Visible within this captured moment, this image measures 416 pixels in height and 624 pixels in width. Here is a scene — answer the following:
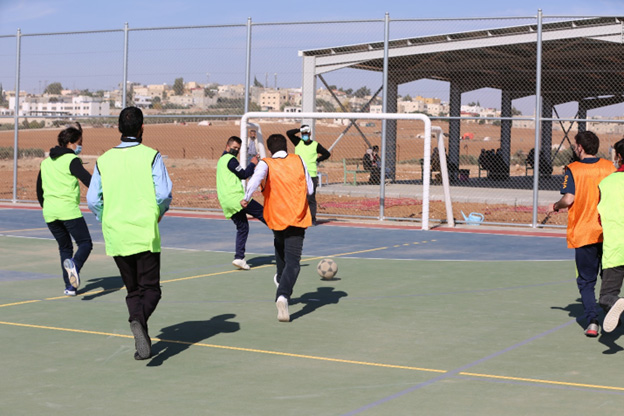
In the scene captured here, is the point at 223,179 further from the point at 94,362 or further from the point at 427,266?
the point at 94,362

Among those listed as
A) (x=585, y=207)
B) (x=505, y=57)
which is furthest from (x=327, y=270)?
(x=505, y=57)

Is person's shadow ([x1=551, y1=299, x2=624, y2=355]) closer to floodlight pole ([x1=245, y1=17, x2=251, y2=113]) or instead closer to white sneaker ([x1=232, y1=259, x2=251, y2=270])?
white sneaker ([x1=232, y1=259, x2=251, y2=270])

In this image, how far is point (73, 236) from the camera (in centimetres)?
1034

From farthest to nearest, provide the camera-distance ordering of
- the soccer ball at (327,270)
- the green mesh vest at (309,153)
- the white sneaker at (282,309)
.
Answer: the green mesh vest at (309,153), the soccer ball at (327,270), the white sneaker at (282,309)

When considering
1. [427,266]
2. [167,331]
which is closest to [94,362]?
[167,331]

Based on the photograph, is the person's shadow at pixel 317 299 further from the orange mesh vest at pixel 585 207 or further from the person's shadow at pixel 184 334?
the orange mesh vest at pixel 585 207

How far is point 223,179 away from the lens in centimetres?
1240

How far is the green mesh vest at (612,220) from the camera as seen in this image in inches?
298

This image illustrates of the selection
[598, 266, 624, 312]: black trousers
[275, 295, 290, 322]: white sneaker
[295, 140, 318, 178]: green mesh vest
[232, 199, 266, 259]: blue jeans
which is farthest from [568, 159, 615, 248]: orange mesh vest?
[295, 140, 318, 178]: green mesh vest

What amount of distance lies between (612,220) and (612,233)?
0.11m

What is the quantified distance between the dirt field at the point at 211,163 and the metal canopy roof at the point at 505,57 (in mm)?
2851

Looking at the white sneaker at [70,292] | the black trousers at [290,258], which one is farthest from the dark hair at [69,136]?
the black trousers at [290,258]

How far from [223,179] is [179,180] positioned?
2512 centimetres

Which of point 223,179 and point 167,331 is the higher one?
point 223,179
